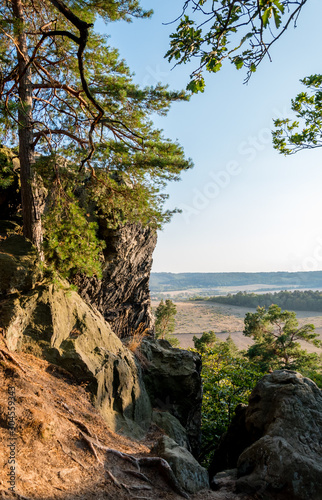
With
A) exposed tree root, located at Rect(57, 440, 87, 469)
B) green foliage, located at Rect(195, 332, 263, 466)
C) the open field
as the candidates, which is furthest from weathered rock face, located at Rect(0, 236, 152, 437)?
the open field

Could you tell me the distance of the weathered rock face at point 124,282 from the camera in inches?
398

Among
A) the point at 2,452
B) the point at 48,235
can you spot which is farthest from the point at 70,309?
the point at 2,452

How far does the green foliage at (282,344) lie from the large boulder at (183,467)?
14.1m

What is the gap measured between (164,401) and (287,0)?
9711mm

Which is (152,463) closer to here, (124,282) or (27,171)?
(27,171)

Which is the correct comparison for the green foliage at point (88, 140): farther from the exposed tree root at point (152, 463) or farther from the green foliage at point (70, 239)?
the exposed tree root at point (152, 463)

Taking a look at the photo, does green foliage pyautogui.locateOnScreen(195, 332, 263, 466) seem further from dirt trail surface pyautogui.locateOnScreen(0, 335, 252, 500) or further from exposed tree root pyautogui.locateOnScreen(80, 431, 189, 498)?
exposed tree root pyautogui.locateOnScreen(80, 431, 189, 498)

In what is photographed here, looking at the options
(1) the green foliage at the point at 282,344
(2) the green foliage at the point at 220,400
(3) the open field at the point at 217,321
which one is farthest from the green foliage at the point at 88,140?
(3) the open field at the point at 217,321

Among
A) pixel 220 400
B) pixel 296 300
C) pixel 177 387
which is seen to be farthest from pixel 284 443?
pixel 296 300

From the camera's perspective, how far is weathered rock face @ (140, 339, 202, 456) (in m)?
8.48

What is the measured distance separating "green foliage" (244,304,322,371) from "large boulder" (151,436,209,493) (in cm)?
1415

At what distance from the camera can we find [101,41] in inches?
266

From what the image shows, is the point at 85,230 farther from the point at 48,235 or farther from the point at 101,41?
the point at 101,41

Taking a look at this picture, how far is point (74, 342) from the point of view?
233 inches
